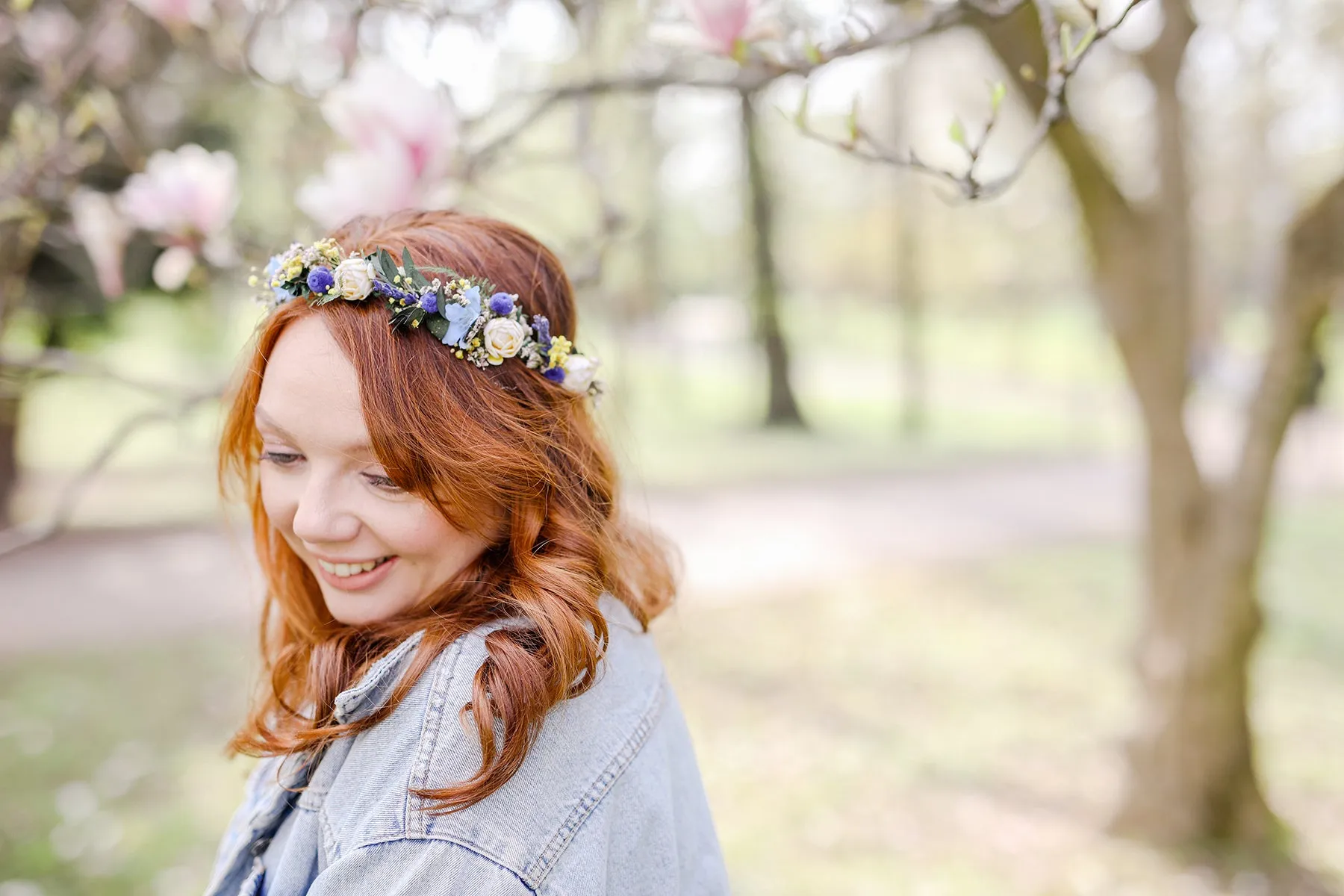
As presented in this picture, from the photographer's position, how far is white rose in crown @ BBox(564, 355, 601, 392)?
3.92ft

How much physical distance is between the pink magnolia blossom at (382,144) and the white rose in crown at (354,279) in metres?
0.42

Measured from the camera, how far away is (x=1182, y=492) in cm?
304

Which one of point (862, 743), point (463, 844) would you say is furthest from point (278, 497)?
point (862, 743)

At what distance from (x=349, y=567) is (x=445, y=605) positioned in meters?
0.12

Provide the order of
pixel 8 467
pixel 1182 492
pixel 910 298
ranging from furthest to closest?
1. pixel 910 298
2. pixel 8 467
3. pixel 1182 492

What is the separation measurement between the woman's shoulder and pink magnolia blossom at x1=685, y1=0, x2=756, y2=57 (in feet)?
2.66

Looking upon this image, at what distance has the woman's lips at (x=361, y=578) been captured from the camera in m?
1.13

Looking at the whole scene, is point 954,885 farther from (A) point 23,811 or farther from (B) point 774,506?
(B) point 774,506

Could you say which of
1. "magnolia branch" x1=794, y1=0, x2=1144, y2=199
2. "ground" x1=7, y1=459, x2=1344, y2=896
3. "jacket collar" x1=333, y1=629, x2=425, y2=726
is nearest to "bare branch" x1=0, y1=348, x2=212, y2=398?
"ground" x1=7, y1=459, x2=1344, y2=896

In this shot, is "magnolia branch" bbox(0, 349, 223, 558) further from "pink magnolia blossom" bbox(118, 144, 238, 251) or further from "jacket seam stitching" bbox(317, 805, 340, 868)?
"jacket seam stitching" bbox(317, 805, 340, 868)

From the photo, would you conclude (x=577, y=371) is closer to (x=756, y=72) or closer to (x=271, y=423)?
(x=271, y=423)

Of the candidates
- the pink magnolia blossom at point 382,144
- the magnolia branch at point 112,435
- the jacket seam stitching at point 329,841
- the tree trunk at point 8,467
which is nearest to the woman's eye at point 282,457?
the jacket seam stitching at point 329,841

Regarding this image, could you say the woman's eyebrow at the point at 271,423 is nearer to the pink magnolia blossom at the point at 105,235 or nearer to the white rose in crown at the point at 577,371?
the white rose in crown at the point at 577,371

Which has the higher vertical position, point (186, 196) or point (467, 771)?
point (186, 196)
